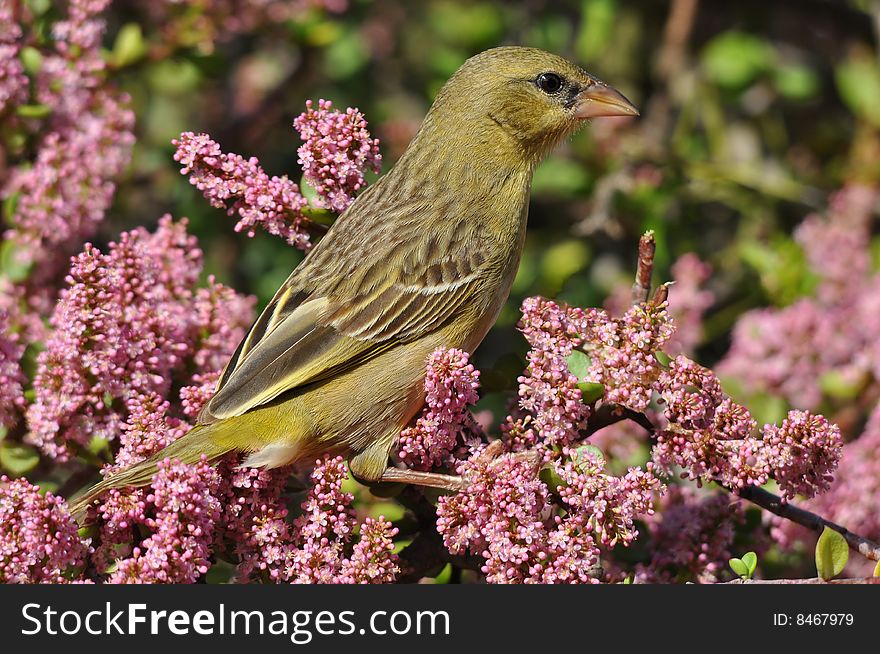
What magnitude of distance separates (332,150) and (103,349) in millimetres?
883

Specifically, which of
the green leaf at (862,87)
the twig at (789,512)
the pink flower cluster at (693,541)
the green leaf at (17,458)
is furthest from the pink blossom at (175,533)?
the green leaf at (862,87)

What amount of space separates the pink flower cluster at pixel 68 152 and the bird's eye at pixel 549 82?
4.92ft

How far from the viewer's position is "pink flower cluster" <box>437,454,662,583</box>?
278 centimetres

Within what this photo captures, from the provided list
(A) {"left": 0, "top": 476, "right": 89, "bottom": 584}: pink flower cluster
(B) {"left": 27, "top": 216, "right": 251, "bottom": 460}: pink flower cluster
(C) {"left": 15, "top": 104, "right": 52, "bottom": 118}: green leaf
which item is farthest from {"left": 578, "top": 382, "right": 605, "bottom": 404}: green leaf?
(C) {"left": 15, "top": 104, "right": 52, "bottom": 118}: green leaf

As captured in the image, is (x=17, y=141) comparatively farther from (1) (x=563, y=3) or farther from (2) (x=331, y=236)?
(1) (x=563, y=3)

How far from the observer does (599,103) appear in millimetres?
4188

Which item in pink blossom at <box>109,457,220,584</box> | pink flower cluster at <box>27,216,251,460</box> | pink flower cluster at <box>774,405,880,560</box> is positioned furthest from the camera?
pink flower cluster at <box>774,405,880,560</box>

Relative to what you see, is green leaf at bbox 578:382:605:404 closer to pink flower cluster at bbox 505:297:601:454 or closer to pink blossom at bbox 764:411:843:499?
pink flower cluster at bbox 505:297:601:454

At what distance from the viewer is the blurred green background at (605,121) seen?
5.18m

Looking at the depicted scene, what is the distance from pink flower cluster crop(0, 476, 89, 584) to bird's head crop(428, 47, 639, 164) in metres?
1.99

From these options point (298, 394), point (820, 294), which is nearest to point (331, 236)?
point (298, 394)

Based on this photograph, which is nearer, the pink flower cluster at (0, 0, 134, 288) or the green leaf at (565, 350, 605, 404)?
the green leaf at (565, 350, 605, 404)

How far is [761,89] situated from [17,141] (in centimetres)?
402

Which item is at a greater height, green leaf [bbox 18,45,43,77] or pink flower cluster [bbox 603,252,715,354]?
green leaf [bbox 18,45,43,77]
